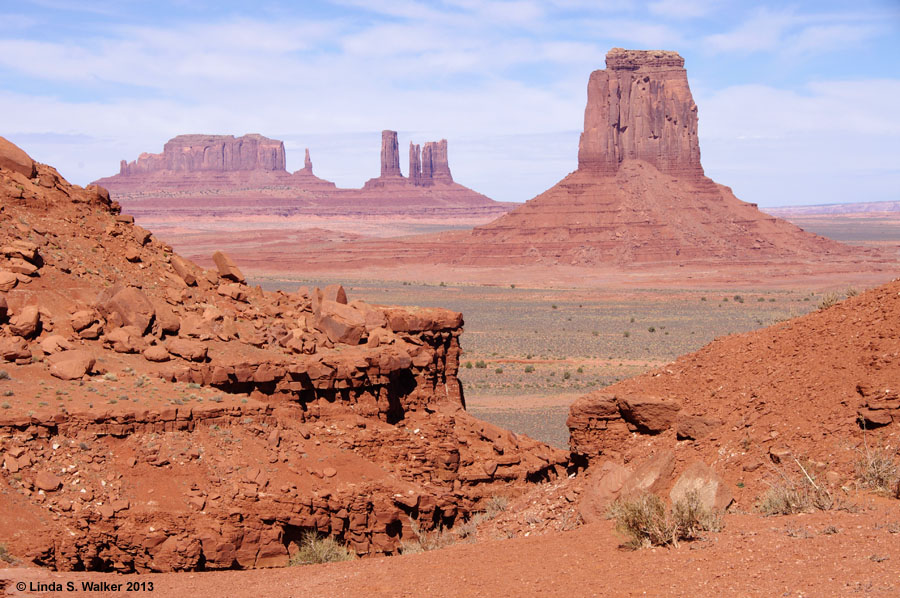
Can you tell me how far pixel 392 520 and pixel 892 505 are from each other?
623cm

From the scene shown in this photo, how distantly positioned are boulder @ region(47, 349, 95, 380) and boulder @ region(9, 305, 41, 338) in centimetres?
50

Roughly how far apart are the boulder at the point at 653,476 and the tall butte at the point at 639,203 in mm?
95868

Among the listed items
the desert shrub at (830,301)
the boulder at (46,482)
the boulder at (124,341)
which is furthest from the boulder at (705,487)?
the boulder at (124,341)

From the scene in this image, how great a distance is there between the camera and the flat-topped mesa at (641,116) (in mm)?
115688

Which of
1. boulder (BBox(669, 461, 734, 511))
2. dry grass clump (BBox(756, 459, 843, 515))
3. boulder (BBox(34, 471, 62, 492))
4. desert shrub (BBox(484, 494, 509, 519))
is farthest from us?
desert shrub (BBox(484, 494, 509, 519))

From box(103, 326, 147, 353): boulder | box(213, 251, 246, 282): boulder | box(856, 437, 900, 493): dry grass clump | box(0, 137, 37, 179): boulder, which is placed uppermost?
box(0, 137, 37, 179): boulder

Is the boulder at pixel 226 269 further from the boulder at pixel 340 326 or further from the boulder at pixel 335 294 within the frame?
the boulder at pixel 340 326

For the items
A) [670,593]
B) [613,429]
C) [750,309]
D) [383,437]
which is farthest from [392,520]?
[750,309]

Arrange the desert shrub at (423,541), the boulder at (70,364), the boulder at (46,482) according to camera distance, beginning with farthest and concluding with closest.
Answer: the desert shrub at (423,541) → the boulder at (70,364) → the boulder at (46,482)

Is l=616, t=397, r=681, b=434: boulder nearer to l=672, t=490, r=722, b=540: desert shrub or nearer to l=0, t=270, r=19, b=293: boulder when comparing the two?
l=672, t=490, r=722, b=540: desert shrub

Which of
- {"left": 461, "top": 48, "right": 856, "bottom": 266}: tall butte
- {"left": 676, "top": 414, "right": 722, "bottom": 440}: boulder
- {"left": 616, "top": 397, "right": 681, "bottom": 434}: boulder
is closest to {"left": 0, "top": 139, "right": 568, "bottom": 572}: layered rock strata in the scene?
{"left": 616, "top": 397, "right": 681, "bottom": 434}: boulder

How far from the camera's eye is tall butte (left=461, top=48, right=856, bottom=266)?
109 m

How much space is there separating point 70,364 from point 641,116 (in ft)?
357

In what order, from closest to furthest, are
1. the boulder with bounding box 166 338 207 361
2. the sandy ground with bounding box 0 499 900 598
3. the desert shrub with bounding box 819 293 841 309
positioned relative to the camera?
1. the sandy ground with bounding box 0 499 900 598
2. the boulder with bounding box 166 338 207 361
3. the desert shrub with bounding box 819 293 841 309
